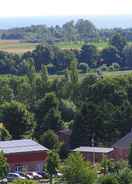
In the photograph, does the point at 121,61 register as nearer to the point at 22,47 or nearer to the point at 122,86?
the point at 22,47

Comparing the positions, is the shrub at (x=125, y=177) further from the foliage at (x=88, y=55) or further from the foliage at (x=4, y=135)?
the foliage at (x=88, y=55)

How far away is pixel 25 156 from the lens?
1326 inches

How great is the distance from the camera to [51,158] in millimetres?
29578

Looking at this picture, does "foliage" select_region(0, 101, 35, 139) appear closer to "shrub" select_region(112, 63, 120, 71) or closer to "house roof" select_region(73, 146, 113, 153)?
"house roof" select_region(73, 146, 113, 153)

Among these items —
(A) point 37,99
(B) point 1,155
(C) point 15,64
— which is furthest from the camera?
(C) point 15,64

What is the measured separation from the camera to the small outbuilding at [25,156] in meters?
33.4

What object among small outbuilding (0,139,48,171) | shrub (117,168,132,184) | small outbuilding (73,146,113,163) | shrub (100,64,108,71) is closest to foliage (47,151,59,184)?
small outbuilding (0,139,48,171)

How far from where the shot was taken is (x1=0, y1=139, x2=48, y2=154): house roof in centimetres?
3366

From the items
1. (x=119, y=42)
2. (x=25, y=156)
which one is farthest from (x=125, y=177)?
(x=119, y=42)

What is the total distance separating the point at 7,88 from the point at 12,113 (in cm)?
956

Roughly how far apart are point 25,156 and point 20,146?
83 centimetres

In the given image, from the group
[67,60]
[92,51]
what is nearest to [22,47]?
[92,51]

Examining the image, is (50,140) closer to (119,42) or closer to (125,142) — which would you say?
(125,142)

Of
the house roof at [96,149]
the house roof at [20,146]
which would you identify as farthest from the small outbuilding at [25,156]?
the house roof at [96,149]
